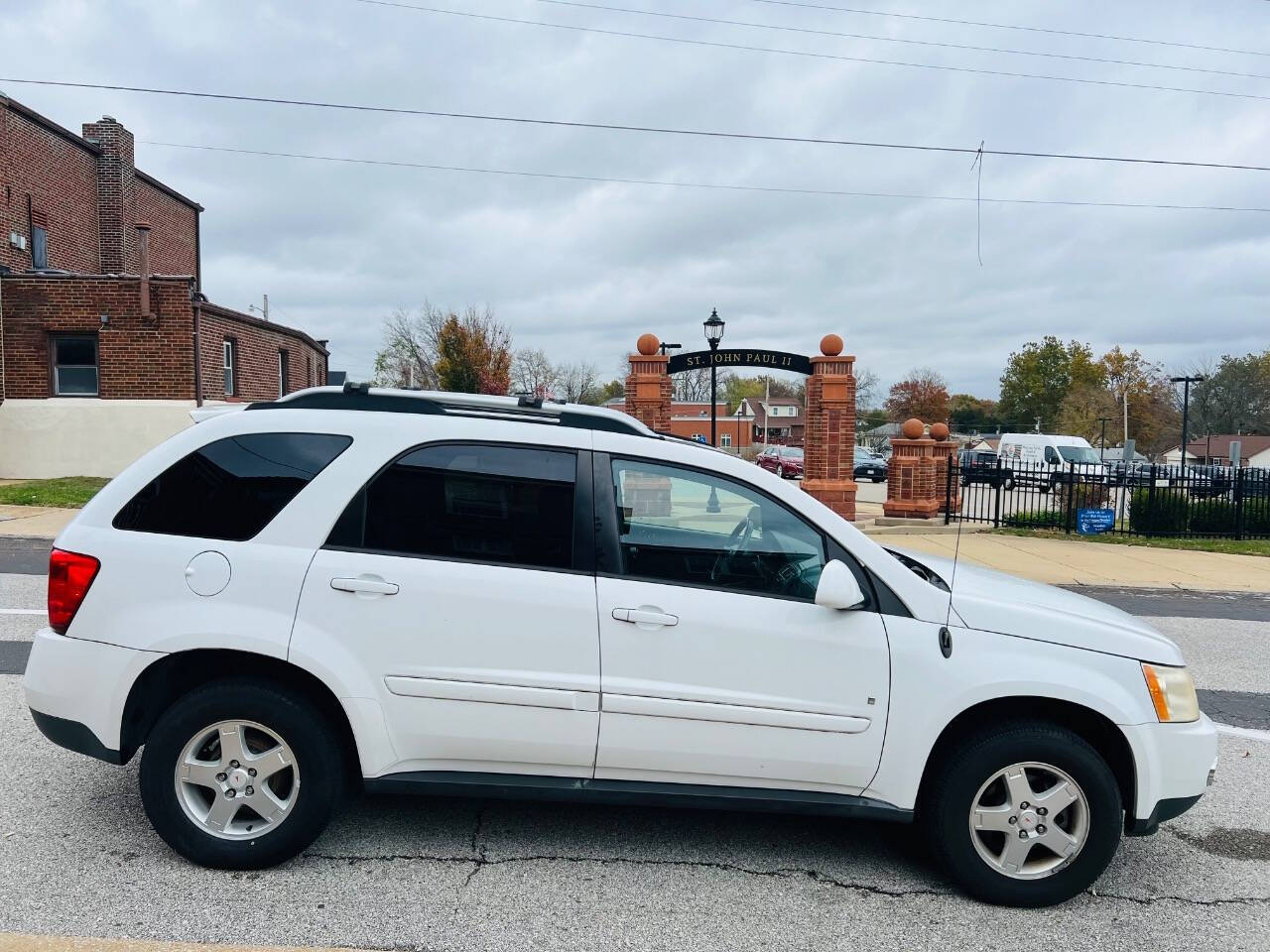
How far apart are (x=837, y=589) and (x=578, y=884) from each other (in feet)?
4.82

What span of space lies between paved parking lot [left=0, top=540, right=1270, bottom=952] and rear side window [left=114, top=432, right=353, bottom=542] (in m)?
1.30

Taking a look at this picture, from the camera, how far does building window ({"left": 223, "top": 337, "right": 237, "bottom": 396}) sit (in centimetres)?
2161

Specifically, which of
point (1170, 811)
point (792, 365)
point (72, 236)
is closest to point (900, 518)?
point (792, 365)

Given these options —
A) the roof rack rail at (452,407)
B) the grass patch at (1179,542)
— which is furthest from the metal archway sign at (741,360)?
the roof rack rail at (452,407)

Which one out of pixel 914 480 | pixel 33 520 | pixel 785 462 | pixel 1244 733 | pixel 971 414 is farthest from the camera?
pixel 971 414

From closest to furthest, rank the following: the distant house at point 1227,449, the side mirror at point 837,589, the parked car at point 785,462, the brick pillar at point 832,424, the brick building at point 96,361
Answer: the side mirror at point 837,589 → the brick pillar at point 832,424 → the brick building at point 96,361 → the parked car at point 785,462 → the distant house at point 1227,449

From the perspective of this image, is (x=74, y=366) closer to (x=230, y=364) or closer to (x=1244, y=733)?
(x=230, y=364)

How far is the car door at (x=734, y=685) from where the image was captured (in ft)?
10.7

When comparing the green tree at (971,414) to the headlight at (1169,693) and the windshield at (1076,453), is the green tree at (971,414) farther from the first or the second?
the headlight at (1169,693)

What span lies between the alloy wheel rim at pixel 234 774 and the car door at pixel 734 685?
1.20 m

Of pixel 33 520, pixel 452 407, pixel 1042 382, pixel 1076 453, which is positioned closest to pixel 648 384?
pixel 33 520

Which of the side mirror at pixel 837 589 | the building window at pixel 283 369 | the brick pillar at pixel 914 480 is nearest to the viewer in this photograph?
the side mirror at pixel 837 589

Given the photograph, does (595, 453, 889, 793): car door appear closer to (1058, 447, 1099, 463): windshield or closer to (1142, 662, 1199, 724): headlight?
(1142, 662, 1199, 724): headlight

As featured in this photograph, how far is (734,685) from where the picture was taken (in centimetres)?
326
